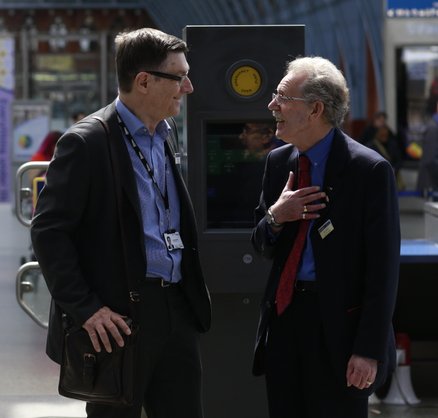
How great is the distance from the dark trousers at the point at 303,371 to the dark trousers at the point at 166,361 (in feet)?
0.77

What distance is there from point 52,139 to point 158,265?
26.7 ft

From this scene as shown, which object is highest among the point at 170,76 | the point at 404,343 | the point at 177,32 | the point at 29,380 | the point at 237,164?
the point at 177,32

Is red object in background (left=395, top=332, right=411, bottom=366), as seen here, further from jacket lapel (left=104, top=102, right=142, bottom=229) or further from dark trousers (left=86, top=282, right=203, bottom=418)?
jacket lapel (left=104, top=102, right=142, bottom=229)

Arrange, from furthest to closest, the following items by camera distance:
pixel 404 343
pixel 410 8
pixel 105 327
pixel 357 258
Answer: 1. pixel 410 8
2. pixel 404 343
3. pixel 357 258
4. pixel 105 327

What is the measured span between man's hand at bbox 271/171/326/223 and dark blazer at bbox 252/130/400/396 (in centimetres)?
4

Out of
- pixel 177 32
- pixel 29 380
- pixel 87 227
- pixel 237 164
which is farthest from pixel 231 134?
pixel 177 32

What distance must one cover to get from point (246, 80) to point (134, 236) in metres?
1.66

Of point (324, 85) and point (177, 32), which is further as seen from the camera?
point (177, 32)

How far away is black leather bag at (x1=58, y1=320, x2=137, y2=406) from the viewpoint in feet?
10.9

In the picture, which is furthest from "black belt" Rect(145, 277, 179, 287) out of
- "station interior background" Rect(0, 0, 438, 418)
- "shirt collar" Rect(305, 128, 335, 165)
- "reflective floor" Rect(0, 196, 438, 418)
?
"station interior background" Rect(0, 0, 438, 418)

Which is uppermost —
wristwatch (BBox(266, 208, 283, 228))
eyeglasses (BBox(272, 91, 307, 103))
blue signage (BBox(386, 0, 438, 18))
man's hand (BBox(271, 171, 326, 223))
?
blue signage (BBox(386, 0, 438, 18))

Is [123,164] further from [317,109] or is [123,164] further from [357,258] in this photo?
[357,258]

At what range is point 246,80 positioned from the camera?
489cm

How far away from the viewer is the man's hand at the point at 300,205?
11.3 feet
